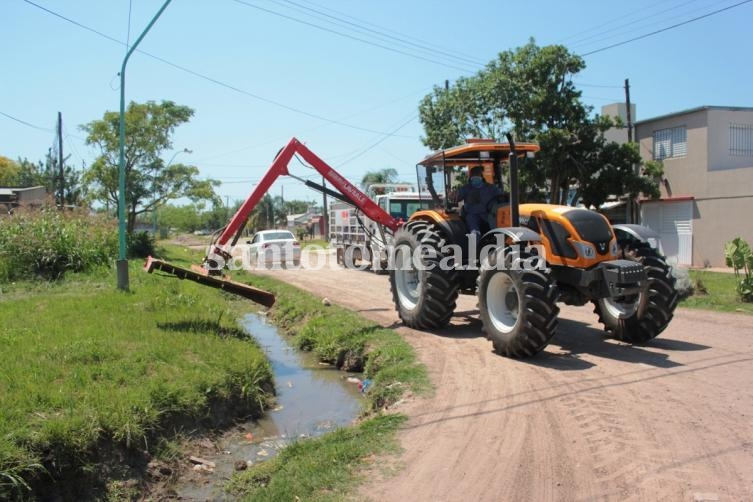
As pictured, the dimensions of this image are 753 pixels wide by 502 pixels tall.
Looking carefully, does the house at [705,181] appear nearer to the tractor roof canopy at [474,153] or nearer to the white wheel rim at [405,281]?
the tractor roof canopy at [474,153]

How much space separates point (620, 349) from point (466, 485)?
15.1 feet

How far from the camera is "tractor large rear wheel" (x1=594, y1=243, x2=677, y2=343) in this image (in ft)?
26.2

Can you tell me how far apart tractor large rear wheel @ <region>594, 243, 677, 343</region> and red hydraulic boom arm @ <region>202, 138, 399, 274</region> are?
16.9 feet

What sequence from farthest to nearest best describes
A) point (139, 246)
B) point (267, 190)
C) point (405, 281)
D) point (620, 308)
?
1. point (139, 246)
2. point (267, 190)
3. point (405, 281)
4. point (620, 308)

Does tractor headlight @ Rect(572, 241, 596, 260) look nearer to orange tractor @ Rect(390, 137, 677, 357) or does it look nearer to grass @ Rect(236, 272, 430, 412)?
orange tractor @ Rect(390, 137, 677, 357)

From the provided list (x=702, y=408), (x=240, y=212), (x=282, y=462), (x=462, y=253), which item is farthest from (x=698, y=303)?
(x=282, y=462)

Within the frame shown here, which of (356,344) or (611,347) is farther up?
(611,347)

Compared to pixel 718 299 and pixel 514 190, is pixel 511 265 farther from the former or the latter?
pixel 718 299

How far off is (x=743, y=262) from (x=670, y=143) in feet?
35.9

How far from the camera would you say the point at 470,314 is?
11391mm

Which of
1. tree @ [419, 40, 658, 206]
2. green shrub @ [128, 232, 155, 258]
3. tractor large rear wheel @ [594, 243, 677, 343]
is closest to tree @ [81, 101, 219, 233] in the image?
green shrub @ [128, 232, 155, 258]

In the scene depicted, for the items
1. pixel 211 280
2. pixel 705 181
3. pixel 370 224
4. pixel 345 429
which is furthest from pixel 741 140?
pixel 345 429

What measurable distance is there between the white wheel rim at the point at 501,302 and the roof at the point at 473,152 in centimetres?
230

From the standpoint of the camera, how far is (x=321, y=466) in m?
4.93
